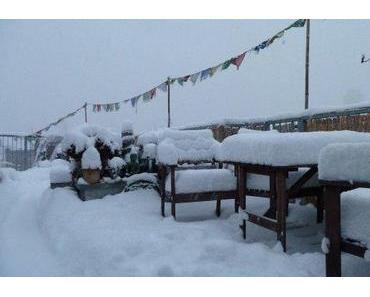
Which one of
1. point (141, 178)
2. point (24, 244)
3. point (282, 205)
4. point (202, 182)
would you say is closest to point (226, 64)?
point (141, 178)

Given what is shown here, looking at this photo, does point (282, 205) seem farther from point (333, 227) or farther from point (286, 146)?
point (333, 227)

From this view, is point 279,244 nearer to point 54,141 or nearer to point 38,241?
point 38,241

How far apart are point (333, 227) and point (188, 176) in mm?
2463

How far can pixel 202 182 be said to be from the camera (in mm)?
5039

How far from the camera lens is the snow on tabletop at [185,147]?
17.0 ft

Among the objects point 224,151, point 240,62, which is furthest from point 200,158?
point 240,62

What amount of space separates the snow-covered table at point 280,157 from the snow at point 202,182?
680mm

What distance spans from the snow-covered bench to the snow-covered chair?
2217 millimetres

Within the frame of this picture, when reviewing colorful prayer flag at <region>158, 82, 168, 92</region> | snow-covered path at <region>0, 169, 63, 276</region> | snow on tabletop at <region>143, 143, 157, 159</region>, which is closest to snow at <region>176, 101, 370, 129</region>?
snow on tabletop at <region>143, 143, 157, 159</region>

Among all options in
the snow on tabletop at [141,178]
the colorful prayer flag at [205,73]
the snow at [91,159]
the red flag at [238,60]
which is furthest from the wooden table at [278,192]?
the colorful prayer flag at [205,73]

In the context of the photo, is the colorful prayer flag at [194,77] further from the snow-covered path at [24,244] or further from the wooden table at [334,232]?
the wooden table at [334,232]

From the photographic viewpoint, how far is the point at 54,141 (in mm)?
17516

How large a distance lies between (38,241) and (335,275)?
358 cm

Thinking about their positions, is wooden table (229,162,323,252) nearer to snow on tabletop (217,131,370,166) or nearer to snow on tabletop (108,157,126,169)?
snow on tabletop (217,131,370,166)
